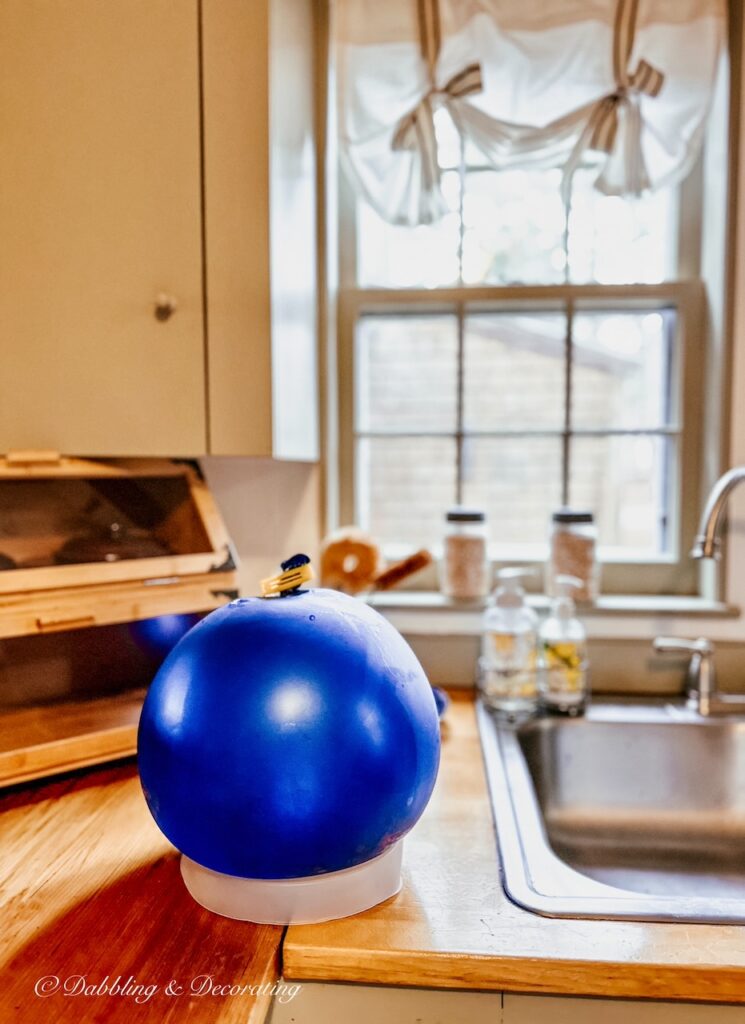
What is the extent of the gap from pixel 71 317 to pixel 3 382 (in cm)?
13

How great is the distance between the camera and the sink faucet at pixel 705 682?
1.21 meters

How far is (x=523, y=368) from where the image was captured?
1482 mm

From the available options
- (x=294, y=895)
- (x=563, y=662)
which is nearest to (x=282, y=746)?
(x=294, y=895)

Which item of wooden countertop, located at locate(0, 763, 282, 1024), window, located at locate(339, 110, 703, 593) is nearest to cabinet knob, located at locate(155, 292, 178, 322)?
window, located at locate(339, 110, 703, 593)

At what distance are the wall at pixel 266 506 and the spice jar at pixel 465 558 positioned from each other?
26 cm

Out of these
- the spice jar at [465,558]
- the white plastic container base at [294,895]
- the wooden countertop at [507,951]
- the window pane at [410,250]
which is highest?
the window pane at [410,250]

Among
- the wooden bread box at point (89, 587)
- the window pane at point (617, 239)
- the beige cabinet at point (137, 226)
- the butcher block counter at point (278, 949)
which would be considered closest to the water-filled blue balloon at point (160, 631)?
the wooden bread box at point (89, 587)

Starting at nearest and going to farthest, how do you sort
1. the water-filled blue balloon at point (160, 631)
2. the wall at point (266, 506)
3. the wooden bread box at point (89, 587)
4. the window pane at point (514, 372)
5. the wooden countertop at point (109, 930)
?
the wooden countertop at point (109, 930) < the wooden bread box at point (89, 587) < the water-filled blue balloon at point (160, 631) < the wall at point (266, 506) < the window pane at point (514, 372)

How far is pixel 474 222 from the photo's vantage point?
1.48 metres

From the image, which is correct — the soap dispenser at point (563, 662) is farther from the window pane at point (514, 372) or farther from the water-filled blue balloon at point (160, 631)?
the water-filled blue balloon at point (160, 631)

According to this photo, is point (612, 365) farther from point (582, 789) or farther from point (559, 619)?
point (582, 789)

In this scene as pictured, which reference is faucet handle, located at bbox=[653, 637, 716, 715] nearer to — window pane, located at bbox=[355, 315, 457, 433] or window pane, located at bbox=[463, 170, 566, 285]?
window pane, located at bbox=[355, 315, 457, 433]

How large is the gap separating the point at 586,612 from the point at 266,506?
633 millimetres

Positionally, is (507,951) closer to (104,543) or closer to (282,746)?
(282,746)
